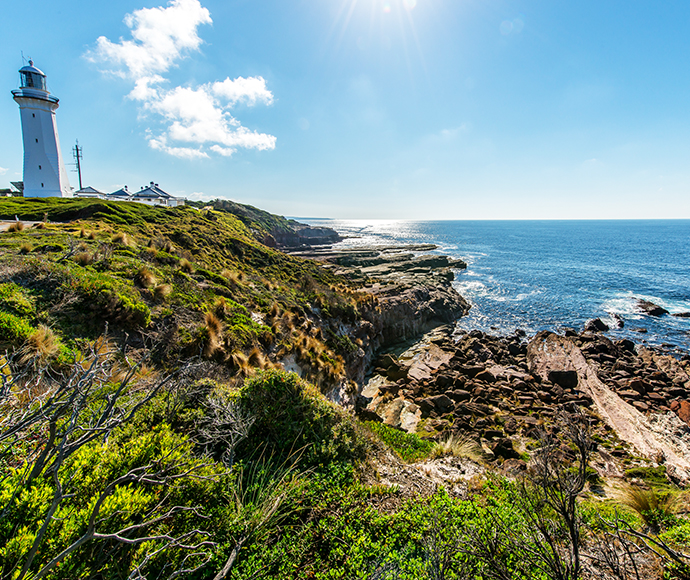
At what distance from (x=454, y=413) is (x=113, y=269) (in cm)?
1487

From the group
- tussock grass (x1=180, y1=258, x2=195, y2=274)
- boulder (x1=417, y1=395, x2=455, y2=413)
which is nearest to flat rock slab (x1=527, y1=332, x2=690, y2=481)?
boulder (x1=417, y1=395, x2=455, y2=413)

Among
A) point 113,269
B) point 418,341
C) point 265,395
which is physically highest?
point 113,269

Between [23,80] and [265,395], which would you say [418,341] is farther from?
[23,80]

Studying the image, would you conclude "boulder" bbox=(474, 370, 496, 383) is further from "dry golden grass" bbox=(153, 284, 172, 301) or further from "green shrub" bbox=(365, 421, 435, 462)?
"dry golden grass" bbox=(153, 284, 172, 301)

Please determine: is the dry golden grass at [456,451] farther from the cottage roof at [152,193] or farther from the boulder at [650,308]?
the cottage roof at [152,193]

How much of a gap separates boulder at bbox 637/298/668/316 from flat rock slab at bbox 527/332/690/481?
16148 millimetres

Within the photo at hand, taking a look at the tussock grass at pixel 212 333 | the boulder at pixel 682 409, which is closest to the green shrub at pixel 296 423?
the tussock grass at pixel 212 333

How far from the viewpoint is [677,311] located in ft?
104

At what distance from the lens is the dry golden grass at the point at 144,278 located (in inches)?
379

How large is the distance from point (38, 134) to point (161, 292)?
34.2 meters

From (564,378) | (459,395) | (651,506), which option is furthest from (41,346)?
(564,378)

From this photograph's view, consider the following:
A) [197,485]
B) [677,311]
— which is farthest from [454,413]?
[677,311]

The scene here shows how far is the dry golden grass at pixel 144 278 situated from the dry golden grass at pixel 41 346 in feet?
11.7

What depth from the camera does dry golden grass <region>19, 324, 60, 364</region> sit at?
5347 mm
